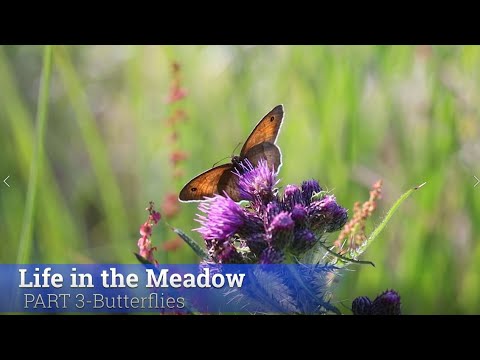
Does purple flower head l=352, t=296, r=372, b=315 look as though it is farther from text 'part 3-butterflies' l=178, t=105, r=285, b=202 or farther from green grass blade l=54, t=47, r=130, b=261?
green grass blade l=54, t=47, r=130, b=261

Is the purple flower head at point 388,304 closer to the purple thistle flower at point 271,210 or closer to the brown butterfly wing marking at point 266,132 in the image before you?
the purple thistle flower at point 271,210

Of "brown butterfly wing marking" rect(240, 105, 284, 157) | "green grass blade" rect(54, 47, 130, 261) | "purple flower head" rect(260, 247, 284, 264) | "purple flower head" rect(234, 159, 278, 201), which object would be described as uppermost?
"green grass blade" rect(54, 47, 130, 261)

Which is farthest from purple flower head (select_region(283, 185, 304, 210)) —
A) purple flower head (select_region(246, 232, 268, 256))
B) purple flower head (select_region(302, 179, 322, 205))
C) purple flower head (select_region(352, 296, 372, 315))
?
purple flower head (select_region(352, 296, 372, 315))

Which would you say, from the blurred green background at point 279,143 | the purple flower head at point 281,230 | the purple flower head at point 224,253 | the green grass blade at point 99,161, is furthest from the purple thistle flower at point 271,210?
the green grass blade at point 99,161

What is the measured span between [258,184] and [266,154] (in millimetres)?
287

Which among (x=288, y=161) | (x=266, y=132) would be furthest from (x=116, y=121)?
(x=266, y=132)

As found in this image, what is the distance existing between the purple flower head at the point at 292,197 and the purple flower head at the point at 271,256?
0.52 ft

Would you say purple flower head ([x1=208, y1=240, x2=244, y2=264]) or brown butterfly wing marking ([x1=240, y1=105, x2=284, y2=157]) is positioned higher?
brown butterfly wing marking ([x1=240, y1=105, x2=284, y2=157])

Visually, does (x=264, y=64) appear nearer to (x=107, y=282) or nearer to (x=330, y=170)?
(x=330, y=170)

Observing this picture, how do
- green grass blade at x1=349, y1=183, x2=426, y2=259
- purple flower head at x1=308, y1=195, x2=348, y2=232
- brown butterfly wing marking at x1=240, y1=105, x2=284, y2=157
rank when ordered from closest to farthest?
green grass blade at x1=349, y1=183, x2=426, y2=259
purple flower head at x1=308, y1=195, x2=348, y2=232
brown butterfly wing marking at x1=240, y1=105, x2=284, y2=157

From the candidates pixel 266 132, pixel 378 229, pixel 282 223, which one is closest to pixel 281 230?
pixel 282 223

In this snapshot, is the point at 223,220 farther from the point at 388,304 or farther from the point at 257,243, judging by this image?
the point at 388,304

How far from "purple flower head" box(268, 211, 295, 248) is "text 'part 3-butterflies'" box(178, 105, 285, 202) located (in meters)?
Result: 0.26

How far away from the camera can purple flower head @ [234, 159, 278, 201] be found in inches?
85.1
